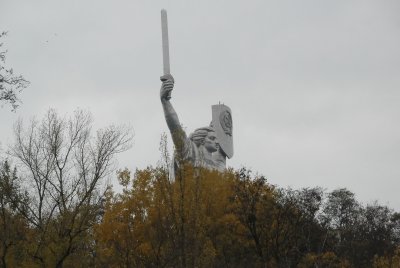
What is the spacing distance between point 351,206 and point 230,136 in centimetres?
883

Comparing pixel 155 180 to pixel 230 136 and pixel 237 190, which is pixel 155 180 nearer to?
pixel 237 190

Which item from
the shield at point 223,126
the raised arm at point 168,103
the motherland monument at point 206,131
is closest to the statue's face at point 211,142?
the motherland monument at point 206,131

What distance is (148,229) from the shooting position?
17.4 m

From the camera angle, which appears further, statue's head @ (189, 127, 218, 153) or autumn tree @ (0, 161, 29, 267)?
statue's head @ (189, 127, 218, 153)

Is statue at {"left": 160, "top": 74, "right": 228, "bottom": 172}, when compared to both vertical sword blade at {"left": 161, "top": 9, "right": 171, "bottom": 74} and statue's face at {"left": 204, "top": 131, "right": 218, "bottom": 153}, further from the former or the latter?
vertical sword blade at {"left": 161, "top": 9, "right": 171, "bottom": 74}

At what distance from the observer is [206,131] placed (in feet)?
109

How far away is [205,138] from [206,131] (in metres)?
0.45

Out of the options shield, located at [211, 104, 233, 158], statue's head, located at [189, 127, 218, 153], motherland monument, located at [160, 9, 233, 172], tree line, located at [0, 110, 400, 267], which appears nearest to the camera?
tree line, located at [0, 110, 400, 267]

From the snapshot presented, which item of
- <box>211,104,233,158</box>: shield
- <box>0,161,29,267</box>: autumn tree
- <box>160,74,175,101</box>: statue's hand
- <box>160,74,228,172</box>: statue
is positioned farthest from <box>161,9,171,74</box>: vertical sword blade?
<box>0,161,29,267</box>: autumn tree

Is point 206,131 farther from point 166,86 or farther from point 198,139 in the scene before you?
point 166,86

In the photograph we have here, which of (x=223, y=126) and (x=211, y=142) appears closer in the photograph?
(x=211, y=142)

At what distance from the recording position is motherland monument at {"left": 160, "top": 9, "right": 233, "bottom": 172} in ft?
94.8

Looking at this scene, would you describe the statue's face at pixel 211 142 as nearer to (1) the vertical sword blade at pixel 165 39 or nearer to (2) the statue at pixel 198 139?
(2) the statue at pixel 198 139

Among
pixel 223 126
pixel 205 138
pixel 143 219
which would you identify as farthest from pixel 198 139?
pixel 143 219
